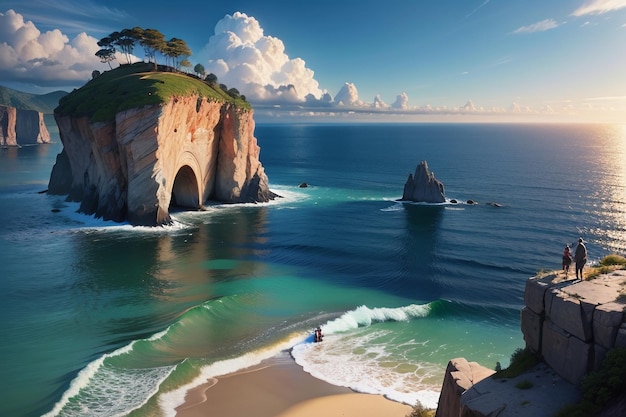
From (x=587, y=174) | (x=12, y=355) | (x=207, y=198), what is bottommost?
(x=12, y=355)

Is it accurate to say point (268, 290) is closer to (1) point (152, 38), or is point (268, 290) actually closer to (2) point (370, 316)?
(2) point (370, 316)

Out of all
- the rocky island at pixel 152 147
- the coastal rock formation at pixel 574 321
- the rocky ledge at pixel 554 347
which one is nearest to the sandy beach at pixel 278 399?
the rocky ledge at pixel 554 347

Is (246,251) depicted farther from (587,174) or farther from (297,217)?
(587,174)

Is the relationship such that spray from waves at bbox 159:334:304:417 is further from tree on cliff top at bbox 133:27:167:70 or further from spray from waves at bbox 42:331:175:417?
tree on cliff top at bbox 133:27:167:70

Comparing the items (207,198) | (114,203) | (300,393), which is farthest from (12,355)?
(207,198)

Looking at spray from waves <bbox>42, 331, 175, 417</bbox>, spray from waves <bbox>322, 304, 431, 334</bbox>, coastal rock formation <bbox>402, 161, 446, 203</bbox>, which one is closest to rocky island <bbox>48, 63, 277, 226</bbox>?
coastal rock formation <bbox>402, 161, 446, 203</bbox>

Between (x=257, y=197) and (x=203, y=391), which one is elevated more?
(x=257, y=197)
